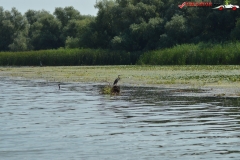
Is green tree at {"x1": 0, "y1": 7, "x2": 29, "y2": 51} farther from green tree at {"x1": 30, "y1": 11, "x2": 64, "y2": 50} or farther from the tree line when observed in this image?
the tree line

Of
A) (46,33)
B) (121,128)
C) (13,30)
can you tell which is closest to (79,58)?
(46,33)

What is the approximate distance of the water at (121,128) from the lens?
43.3ft

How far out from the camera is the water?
13203 mm

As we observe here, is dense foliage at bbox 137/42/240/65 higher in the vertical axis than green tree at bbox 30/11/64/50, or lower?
lower

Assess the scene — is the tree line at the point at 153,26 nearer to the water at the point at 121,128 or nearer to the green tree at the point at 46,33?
the green tree at the point at 46,33

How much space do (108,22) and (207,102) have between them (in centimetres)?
7218

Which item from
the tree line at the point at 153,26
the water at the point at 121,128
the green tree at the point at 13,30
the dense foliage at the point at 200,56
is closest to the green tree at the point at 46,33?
the green tree at the point at 13,30

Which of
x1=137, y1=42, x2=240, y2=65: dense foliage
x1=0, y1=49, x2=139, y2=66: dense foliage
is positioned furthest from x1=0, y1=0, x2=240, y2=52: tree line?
x1=137, y1=42, x2=240, y2=65: dense foliage

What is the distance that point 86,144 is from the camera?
46.8 ft

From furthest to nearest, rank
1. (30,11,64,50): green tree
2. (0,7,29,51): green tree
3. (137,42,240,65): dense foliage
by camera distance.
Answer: (0,7,29,51): green tree → (30,11,64,50): green tree → (137,42,240,65): dense foliage

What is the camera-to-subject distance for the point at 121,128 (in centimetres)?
1700

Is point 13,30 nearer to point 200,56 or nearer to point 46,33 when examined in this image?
point 46,33

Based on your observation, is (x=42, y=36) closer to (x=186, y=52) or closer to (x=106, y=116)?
(x=186, y=52)

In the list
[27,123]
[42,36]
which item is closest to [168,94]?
[27,123]
